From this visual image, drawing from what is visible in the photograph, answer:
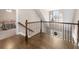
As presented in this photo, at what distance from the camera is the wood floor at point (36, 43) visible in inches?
88.5

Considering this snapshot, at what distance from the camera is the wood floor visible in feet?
7.38

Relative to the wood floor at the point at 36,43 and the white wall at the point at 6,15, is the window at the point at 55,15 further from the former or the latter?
the white wall at the point at 6,15

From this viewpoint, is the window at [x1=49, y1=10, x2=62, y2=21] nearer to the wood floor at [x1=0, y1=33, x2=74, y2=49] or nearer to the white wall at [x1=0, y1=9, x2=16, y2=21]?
the wood floor at [x1=0, y1=33, x2=74, y2=49]

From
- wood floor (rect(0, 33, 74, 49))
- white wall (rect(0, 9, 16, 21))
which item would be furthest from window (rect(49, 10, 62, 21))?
white wall (rect(0, 9, 16, 21))

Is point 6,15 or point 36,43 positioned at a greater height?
point 6,15

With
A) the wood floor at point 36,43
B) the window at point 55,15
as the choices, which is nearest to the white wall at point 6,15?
the wood floor at point 36,43

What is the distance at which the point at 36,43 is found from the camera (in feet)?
7.42

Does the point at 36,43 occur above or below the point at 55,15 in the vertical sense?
below

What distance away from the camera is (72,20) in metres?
2.22

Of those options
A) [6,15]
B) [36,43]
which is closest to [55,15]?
[36,43]

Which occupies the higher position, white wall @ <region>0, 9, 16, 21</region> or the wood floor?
white wall @ <region>0, 9, 16, 21</region>

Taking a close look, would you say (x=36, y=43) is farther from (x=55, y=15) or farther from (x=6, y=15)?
(x=6, y=15)
